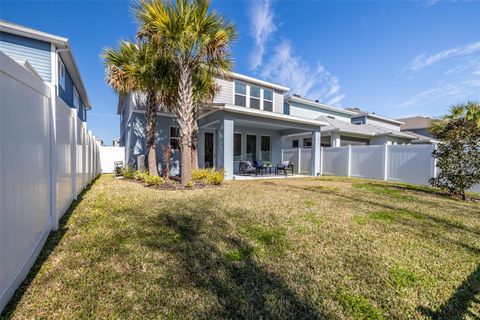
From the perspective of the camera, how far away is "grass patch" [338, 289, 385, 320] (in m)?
1.97

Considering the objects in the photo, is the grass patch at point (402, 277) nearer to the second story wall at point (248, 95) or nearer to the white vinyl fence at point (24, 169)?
the white vinyl fence at point (24, 169)

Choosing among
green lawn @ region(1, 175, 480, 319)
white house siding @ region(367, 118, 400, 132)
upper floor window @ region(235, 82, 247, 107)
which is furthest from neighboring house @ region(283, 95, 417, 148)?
green lawn @ region(1, 175, 480, 319)

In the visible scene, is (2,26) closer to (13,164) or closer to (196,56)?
(196,56)

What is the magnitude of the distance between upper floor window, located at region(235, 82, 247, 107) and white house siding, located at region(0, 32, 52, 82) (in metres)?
9.91

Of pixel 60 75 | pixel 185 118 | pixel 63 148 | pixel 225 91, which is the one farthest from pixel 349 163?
pixel 60 75

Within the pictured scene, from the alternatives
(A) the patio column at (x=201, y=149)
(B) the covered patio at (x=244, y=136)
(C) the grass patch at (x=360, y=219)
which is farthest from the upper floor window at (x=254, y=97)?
(C) the grass patch at (x=360, y=219)

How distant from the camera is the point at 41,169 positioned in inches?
115

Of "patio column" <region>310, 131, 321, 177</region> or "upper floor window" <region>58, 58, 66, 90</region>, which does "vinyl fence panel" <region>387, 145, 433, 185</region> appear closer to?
"patio column" <region>310, 131, 321, 177</region>

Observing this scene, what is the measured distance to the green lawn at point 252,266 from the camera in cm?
202

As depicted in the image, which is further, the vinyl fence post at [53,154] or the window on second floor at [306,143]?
the window on second floor at [306,143]

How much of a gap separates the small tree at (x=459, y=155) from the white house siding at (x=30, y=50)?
16.7 m

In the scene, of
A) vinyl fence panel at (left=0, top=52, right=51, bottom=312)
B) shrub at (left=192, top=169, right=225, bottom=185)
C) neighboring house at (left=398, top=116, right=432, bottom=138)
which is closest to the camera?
vinyl fence panel at (left=0, top=52, right=51, bottom=312)

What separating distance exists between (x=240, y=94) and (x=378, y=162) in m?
9.96

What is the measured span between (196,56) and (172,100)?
2.82 metres
